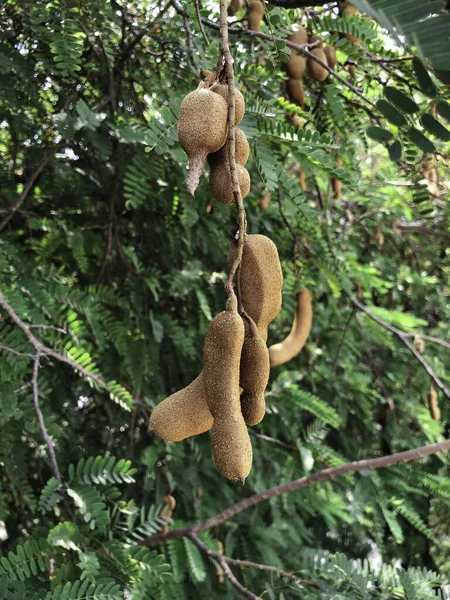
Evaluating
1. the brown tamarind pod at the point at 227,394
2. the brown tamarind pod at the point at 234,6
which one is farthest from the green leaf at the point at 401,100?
the brown tamarind pod at the point at 234,6

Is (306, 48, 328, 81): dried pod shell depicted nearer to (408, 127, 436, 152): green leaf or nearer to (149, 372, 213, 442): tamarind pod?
(408, 127, 436, 152): green leaf

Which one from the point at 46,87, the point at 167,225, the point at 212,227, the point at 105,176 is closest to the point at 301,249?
the point at 212,227

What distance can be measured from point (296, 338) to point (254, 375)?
1.96 ft

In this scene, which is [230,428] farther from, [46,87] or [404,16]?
[46,87]

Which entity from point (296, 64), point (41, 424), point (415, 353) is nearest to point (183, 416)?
point (41, 424)

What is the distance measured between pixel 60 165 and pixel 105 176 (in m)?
0.20

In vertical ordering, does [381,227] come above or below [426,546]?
above

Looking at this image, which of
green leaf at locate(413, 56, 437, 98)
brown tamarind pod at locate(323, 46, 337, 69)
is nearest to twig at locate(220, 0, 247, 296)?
green leaf at locate(413, 56, 437, 98)

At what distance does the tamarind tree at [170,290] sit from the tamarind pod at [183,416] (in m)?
0.28

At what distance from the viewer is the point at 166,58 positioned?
1303mm

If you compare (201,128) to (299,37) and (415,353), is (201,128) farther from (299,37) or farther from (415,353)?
(415,353)

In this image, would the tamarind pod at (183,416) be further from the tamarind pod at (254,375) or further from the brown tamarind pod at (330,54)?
the brown tamarind pod at (330,54)

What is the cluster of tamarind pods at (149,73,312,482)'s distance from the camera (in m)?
0.37

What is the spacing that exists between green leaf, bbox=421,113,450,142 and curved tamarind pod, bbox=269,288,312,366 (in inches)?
19.1
